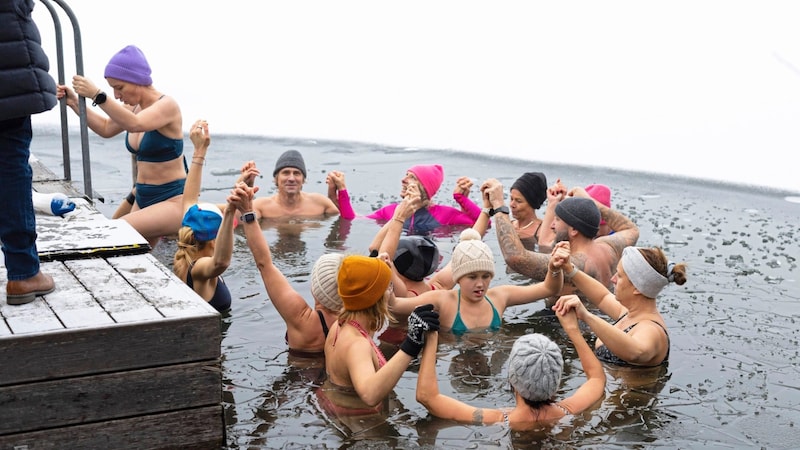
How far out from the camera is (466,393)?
4.57 m

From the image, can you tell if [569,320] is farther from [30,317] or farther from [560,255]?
[30,317]

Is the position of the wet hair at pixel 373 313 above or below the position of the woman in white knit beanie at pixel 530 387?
above

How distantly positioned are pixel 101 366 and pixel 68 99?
12.8 feet

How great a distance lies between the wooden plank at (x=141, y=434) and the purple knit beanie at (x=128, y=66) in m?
3.76

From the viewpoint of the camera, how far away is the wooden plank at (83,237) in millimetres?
4109

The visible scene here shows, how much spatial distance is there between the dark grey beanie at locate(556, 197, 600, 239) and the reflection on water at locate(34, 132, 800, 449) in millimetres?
680

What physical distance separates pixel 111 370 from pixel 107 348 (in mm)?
89

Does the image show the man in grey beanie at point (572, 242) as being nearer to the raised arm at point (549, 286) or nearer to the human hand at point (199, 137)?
the raised arm at point (549, 286)

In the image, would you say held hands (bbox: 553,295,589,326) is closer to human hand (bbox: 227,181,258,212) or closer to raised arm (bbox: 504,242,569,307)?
raised arm (bbox: 504,242,569,307)

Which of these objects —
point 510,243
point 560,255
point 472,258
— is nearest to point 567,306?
point 560,255

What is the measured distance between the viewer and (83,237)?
439 cm

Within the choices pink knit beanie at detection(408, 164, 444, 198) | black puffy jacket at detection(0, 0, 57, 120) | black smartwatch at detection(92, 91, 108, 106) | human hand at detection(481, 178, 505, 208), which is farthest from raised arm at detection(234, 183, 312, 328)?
pink knit beanie at detection(408, 164, 444, 198)

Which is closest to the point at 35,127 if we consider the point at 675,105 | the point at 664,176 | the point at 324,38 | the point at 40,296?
the point at 324,38

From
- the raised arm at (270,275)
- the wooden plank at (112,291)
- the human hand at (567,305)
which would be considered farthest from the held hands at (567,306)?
the wooden plank at (112,291)
